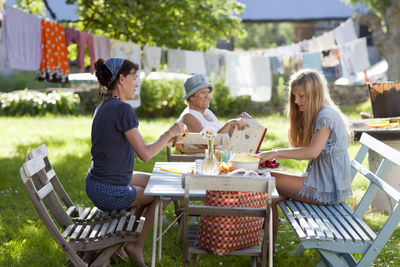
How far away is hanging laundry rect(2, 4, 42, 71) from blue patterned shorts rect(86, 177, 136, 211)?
3.03 meters

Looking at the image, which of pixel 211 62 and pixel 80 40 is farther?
pixel 211 62

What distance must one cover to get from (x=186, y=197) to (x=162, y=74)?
11.9m

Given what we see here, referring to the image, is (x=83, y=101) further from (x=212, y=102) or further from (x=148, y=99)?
(x=212, y=102)

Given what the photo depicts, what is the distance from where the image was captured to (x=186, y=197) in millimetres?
2543

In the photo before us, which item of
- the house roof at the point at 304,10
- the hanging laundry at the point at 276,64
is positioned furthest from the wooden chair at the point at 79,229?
the house roof at the point at 304,10

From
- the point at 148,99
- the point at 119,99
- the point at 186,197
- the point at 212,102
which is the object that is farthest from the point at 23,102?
the point at 186,197

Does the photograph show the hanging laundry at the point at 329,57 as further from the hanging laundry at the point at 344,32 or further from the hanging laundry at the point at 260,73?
the hanging laundry at the point at 344,32

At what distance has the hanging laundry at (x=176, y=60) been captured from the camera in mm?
8508

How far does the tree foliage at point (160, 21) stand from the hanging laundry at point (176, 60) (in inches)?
49.6

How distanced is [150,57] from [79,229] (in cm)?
558

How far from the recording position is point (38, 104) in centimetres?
1372

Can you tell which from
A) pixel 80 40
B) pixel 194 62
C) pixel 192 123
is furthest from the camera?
pixel 194 62

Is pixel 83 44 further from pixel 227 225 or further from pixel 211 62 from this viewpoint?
pixel 227 225

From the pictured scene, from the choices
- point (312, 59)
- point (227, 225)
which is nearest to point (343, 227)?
point (227, 225)
